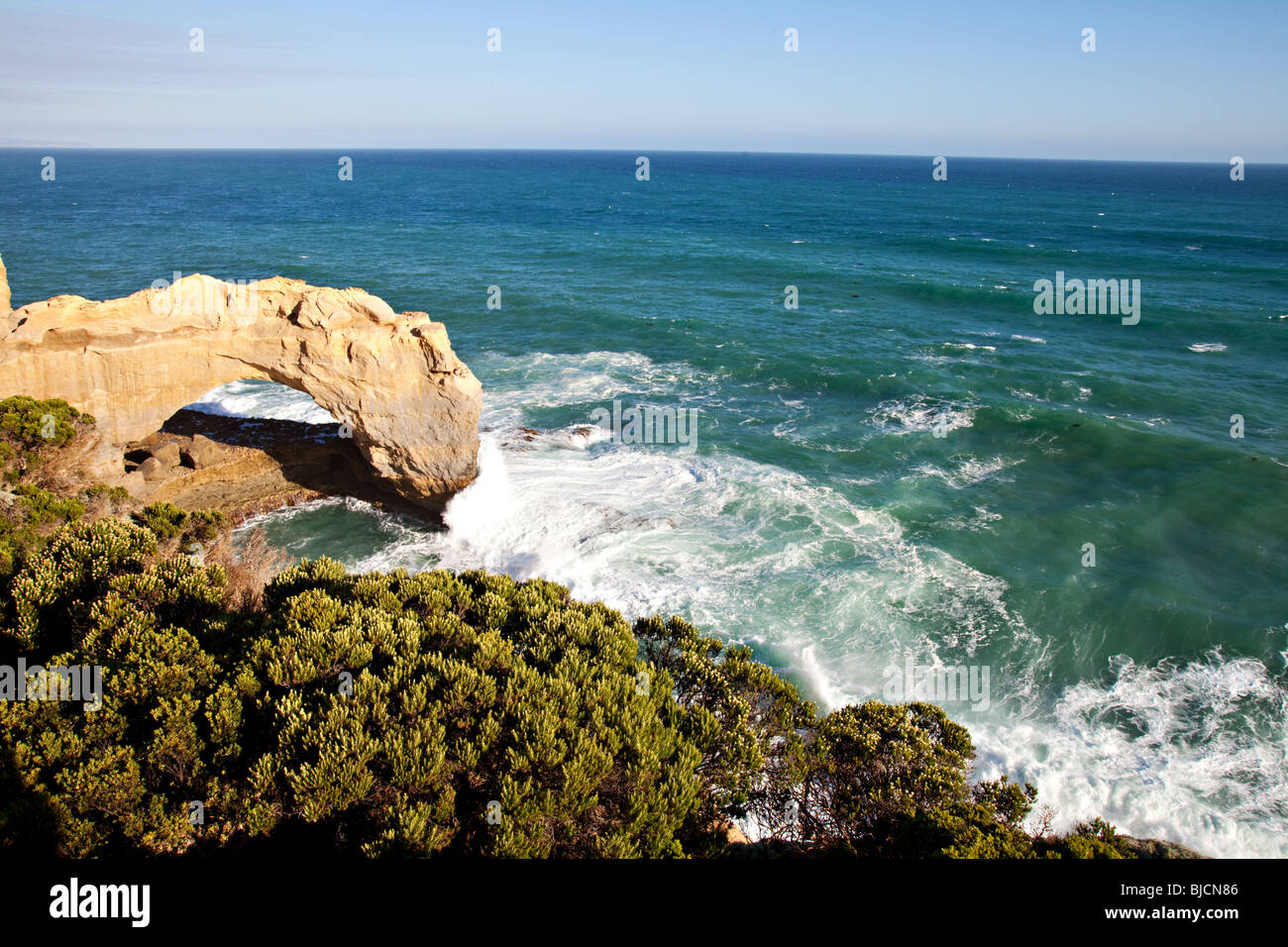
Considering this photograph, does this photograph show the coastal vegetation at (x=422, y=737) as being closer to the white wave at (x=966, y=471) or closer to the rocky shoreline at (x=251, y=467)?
the rocky shoreline at (x=251, y=467)

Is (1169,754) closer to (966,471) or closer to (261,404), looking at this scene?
(966,471)

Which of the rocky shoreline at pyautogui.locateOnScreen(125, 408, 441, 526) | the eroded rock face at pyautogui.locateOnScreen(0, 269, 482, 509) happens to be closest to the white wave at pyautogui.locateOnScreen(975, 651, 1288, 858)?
the eroded rock face at pyautogui.locateOnScreen(0, 269, 482, 509)

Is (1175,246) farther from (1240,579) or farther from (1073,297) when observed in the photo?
(1240,579)

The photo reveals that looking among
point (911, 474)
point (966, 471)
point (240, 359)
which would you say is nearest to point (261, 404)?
point (240, 359)

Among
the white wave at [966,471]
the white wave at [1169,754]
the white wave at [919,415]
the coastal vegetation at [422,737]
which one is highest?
the white wave at [919,415]

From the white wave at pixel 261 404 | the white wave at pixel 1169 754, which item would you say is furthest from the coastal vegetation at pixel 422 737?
the white wave at pixel 261 404

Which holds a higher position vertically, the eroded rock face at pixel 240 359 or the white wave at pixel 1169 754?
the eroded rock face at pixel 240 359
